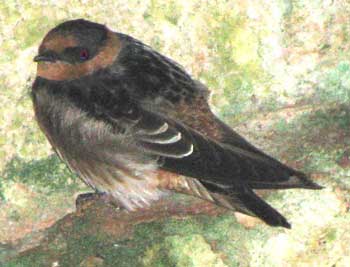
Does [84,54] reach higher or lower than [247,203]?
higher

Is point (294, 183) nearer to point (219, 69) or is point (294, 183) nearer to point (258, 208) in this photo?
point (258, 208)

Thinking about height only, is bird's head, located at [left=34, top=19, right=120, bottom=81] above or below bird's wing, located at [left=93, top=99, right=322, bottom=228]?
above

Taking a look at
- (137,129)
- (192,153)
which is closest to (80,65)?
(137,129)

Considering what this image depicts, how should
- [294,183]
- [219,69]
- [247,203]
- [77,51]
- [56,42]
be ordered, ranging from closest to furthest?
[294,183] → [247,203] → [56,42] → [77,51] → [219,69]

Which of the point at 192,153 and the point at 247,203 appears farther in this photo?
the point at 192,153

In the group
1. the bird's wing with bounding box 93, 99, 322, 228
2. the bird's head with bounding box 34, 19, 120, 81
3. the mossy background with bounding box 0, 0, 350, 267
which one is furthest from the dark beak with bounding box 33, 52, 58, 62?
the bird's wing with bounding box 93, 99, 322, 228

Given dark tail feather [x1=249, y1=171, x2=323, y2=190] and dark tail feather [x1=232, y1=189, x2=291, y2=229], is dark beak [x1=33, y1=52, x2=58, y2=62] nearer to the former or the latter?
dark tail feather [x1=232, y1=189, x2=291, y2=229]

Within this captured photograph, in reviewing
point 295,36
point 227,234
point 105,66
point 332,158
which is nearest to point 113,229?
point 227,234

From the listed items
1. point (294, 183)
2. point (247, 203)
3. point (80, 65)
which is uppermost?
point (80, 65)

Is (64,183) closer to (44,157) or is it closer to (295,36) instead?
(44,157)
